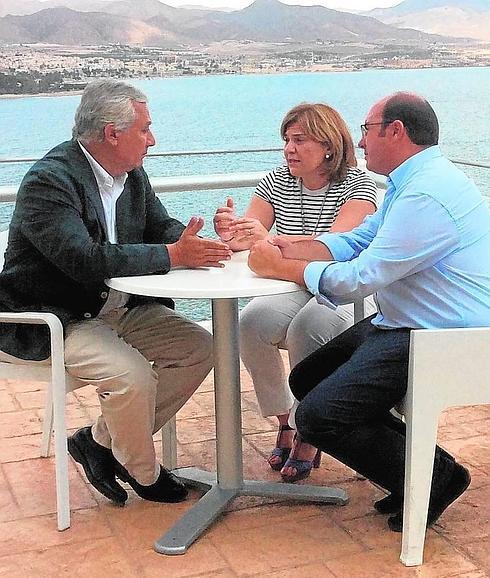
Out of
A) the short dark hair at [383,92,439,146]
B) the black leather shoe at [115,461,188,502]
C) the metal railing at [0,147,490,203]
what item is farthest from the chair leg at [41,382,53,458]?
the short dark hair at [383,92,439,146]

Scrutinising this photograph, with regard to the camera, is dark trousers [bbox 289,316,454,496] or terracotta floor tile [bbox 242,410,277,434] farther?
terracotta floor tile [bbox 242,410,277,434]

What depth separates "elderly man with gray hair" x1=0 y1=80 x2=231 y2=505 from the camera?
2408mm

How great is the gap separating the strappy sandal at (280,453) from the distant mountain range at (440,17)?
5353mm

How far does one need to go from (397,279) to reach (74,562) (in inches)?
42.9

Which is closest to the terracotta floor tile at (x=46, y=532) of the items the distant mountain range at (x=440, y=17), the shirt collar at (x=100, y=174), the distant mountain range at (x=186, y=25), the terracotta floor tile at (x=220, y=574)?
the terracotta floor tile at (x=220, y=574)

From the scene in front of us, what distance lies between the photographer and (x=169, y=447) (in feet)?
9.50

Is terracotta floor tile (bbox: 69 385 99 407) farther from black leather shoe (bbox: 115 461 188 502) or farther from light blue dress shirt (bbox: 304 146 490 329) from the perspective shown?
light blue dress shirt (bbox: 304 146 490 329)

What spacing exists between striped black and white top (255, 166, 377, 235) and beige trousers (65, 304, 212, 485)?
52 centimetres

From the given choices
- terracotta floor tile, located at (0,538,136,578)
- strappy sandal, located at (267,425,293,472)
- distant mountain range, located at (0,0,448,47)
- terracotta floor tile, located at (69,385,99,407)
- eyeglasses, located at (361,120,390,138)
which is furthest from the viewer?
distant mountain range, located at (0,0,448,47)

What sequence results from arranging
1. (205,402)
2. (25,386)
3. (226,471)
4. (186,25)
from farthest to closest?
(186,25)
(25,386)
(205,402)
(226,471)

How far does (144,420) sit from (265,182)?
104 cm

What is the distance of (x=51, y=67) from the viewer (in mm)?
6465

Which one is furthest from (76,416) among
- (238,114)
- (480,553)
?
(238,114)

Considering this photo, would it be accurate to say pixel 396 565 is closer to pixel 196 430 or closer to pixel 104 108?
pixel 196 430
